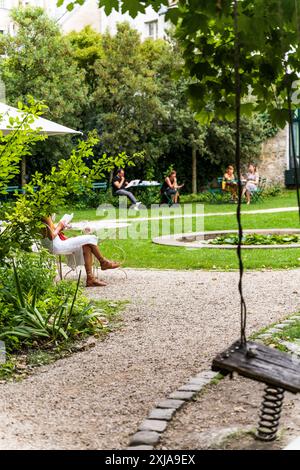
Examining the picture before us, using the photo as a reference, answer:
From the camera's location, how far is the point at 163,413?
5.26m

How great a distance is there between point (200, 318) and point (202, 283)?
2561 mm

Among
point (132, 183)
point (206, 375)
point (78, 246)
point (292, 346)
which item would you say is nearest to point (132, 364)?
point (206, 375)

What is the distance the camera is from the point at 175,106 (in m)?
32.0

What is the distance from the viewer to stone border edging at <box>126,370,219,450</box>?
15.5 feet

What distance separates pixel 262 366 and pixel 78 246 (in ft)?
21.7

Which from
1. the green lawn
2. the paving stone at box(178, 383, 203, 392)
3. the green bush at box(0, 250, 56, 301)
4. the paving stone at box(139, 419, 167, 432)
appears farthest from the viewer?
the green lawn

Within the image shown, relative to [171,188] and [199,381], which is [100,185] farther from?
[199,381]

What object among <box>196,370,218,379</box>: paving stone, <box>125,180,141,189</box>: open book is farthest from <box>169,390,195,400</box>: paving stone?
<box>125,180,141,189</box>: open book

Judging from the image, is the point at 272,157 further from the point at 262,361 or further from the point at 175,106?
the point at 262,361

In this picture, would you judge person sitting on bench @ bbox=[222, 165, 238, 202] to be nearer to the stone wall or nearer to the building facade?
the stone wall

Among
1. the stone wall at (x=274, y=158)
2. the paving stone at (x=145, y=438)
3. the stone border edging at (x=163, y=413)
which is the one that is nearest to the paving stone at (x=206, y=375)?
the stone border edging at (x=163, y=413)

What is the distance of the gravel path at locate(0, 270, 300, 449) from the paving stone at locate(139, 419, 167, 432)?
0.23 ft

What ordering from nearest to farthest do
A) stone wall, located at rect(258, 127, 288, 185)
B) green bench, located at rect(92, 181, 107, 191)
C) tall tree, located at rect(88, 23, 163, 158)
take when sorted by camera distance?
tall tree, located at rect(88, 23, 163, 158) → green bench, located at rect(92, 181, 107, 191) → stone wall, located at rect(258, 127, 288, 185)
